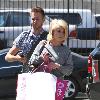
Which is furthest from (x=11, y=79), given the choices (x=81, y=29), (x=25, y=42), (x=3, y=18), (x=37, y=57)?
(x=37, y=57)

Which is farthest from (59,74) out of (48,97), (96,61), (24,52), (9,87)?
(9,87)

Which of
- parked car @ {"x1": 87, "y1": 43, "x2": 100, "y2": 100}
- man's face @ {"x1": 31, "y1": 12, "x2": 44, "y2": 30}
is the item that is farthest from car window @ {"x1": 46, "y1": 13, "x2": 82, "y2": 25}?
man's face @ {"x1": 31, "y1": 12, "x2": 44, "y2": 30}

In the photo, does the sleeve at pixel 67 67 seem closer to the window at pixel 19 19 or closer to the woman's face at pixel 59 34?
the woman's face at pixel 59 34

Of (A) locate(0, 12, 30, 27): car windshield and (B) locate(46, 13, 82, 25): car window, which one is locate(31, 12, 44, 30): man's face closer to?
(A) locate(0, 12, 30, 27): car windshield

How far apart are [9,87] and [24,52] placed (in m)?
4.73

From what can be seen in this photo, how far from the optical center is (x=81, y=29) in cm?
1458

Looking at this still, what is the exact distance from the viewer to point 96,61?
744 cm

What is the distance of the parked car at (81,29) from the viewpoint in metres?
14.3

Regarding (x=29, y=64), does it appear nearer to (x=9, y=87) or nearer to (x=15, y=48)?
(x=15, y=48)

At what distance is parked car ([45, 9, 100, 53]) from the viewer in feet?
46.9

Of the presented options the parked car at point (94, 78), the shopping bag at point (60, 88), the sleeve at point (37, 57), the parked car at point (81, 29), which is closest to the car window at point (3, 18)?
the parked car at point (81, 29)

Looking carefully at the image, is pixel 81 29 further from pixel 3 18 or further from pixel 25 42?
pixel 25 42

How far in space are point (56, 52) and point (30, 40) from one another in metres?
0.61

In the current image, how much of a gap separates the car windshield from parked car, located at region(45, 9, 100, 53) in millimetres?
869
